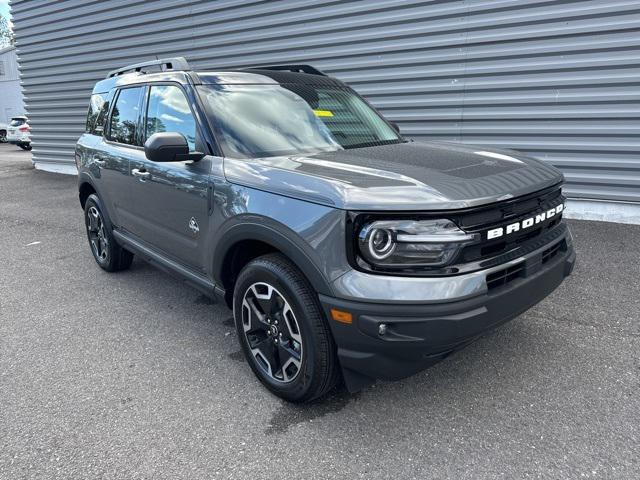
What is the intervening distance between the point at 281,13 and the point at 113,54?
5178mm

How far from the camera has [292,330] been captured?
250cm

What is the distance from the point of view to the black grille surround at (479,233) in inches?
84.0

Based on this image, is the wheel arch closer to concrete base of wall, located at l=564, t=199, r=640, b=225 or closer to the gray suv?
the gray suv

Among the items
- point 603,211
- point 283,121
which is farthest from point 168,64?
point 603,211

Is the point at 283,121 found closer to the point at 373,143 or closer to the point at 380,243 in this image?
the point at 373,143

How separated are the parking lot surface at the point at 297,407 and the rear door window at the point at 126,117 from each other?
147 cm

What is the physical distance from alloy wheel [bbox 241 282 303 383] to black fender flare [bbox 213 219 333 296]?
0.25 meters

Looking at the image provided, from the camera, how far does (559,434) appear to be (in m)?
2.31

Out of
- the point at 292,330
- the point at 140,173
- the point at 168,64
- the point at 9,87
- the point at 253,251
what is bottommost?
the point at 292,330

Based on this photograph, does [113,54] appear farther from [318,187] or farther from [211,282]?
[318,187]

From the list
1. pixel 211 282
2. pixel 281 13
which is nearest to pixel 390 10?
pixel 281 13

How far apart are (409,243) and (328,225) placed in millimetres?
383

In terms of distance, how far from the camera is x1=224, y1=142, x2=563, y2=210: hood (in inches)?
84.8

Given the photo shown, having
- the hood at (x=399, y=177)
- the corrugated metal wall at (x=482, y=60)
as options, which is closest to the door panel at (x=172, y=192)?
the hood at (x=399, y=177)
